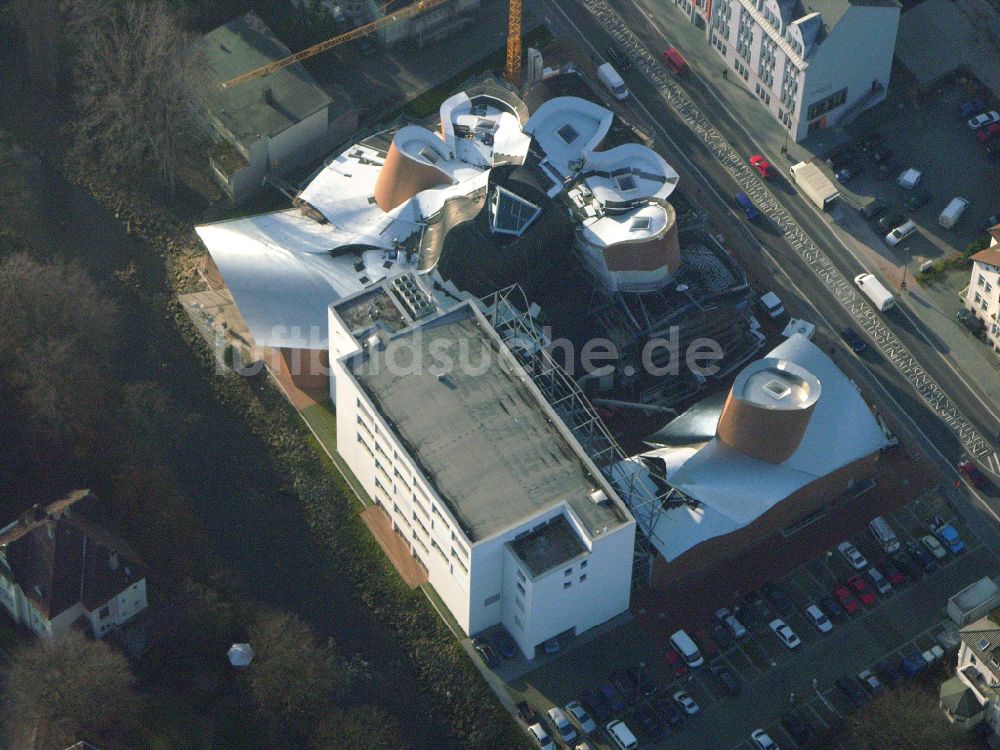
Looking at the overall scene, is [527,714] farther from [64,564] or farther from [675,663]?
[64,564]

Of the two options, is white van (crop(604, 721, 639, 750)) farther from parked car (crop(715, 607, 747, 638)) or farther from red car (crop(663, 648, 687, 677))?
parked car (crop(715, 607, 747, 638))

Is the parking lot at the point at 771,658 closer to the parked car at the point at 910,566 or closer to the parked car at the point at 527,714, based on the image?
the parked car at the point at 910,566

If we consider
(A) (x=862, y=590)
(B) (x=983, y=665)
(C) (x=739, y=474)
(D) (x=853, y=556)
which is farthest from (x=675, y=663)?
(B) (x=983, y=665)

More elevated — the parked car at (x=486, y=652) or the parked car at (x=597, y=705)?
the parked car at (x=486, y=652)

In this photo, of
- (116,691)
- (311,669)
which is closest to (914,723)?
(311,669)

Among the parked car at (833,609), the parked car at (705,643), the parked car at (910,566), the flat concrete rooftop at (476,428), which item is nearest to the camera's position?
the flat concrete rooftop at (476,428)

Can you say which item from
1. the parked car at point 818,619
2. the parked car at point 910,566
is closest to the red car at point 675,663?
the parked car at point 818,619
